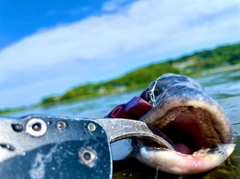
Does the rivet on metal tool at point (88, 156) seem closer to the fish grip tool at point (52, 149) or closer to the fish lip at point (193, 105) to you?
the fish grip tool at point (52, 149)

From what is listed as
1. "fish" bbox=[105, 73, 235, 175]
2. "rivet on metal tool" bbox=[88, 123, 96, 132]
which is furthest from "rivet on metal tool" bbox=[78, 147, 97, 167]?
"fish" bbox=[105, 73, 235, 175]

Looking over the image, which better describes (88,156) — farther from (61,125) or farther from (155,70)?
(155,70)

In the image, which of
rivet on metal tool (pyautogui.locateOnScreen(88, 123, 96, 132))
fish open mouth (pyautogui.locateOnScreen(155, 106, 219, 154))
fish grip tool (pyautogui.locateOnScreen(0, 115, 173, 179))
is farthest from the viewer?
fish open mouth (pyautogui.locateOnScreen(155, 106, 219, 154))

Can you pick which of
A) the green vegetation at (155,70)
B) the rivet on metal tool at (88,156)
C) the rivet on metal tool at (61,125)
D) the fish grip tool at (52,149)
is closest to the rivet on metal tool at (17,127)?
the fish grip tool at (52,149)

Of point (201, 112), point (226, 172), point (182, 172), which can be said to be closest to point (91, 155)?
point (182, 172)

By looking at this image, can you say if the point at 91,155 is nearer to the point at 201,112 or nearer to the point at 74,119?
the point at 74,119

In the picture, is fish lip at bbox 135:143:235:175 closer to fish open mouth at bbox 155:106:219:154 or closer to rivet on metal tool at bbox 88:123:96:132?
fish open mouth at bbox 155:106:219:154

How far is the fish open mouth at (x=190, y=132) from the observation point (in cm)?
234

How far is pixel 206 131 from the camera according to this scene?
258cm

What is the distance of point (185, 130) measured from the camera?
2.71m

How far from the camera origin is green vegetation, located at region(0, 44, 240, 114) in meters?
35.1

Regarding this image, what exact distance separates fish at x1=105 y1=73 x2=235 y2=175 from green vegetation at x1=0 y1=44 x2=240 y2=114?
30.4m

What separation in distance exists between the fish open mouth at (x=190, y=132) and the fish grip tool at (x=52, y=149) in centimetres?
49

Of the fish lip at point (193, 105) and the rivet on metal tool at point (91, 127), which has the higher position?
the rivet on metal tool at point (91, 127)
